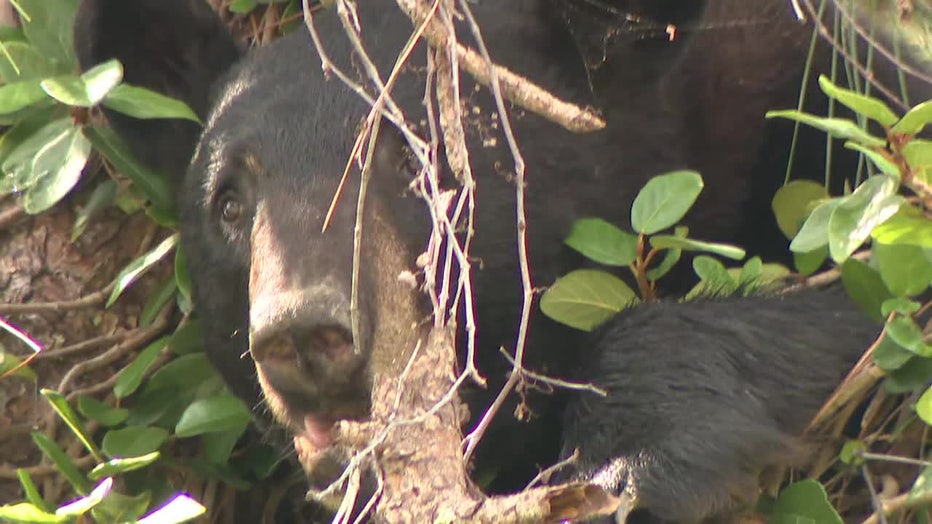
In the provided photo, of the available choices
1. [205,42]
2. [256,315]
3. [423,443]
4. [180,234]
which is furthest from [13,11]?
[423,443]

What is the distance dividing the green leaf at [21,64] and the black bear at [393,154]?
4.8 inches

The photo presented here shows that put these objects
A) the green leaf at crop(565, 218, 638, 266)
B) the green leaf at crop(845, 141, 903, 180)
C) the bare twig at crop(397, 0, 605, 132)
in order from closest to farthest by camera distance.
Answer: the bare twig at crop(397, 0, 605, 132)
the green leaf at crop(845, 141, 903, 180)
the green leaf at crop(565, 218, 638, 266)

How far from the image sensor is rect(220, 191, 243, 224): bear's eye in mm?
3326

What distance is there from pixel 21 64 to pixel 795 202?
182cm

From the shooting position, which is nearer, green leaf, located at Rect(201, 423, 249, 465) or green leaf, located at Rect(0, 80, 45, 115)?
green leaf, located at Rect(0, 80, 45, 115)

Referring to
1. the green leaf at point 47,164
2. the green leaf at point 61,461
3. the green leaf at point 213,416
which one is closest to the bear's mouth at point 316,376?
the green leaf at point 213,416

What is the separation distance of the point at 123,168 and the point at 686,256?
137 centimetres

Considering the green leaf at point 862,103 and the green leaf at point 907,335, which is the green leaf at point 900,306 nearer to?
the green leaf at point 907,335

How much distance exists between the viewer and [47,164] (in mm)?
3615

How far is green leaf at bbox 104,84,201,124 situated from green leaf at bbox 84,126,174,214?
0.21 m

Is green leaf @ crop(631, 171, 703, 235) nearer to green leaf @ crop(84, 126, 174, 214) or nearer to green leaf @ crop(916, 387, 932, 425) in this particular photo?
green leaf @ crop(916, 387, 932, 425)

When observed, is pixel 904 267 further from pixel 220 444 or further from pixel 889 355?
pixel 220 444

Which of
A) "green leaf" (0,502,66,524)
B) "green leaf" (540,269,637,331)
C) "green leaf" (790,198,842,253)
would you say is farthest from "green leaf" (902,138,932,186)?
"green leaf" (0,502,66,524)

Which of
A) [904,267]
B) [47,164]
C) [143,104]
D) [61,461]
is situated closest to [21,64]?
[47,164]
